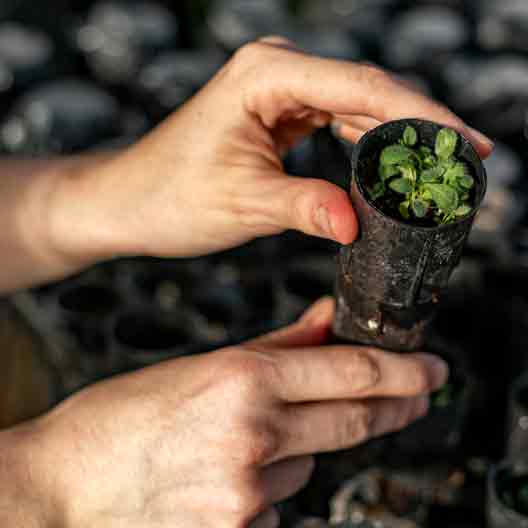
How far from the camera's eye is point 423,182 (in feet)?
3.52

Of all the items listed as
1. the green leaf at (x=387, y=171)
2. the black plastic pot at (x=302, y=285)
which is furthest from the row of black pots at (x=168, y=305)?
the green leaf at (x=387, y=171)

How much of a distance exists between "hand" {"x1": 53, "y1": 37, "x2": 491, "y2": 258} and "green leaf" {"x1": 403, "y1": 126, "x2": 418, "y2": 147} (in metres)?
0.09

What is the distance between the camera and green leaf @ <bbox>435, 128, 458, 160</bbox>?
42.5 inches

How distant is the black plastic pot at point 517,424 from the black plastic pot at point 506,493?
0.12m

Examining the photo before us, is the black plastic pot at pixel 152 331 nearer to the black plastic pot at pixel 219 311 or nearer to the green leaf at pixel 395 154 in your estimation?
the black plastic pot at pixel 219 311

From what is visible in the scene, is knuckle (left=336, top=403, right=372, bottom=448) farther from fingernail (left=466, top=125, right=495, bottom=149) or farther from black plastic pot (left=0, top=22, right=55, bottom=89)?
black plastic pot (left=0, top=22, right=55, bottom=89)

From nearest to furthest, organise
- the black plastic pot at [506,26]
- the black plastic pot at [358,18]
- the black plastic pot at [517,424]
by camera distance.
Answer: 1. the black plastic pot at [517,424]
2. the black plastic pot at [506,26]
3. the black plastic pot at [358,18]

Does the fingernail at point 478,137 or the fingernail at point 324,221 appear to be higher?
the fingernail at point 478,137

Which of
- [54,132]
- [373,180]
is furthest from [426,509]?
[54,132]

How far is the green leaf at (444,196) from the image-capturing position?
1037 mm

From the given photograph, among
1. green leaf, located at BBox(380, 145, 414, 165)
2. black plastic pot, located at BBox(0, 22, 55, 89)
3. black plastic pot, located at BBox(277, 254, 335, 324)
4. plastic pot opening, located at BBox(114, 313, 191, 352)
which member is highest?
green leaf, located at BBox(380, 145, 414, 165)

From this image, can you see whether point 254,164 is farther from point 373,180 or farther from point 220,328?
point 220,328

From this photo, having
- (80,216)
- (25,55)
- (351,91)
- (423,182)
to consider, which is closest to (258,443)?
(423,182)

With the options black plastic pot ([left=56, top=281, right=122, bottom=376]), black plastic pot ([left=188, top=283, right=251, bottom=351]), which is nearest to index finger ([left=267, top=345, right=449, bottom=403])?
black plastic pot ([left=188, top=283, right=251, bottom=351])
